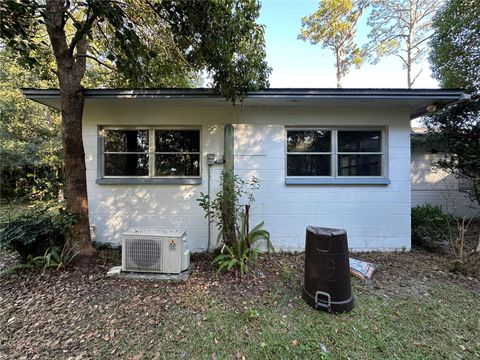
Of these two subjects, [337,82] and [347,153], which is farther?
[337,82]

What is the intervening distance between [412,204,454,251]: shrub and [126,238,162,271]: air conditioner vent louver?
16.8ft

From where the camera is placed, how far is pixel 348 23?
53.0 feet

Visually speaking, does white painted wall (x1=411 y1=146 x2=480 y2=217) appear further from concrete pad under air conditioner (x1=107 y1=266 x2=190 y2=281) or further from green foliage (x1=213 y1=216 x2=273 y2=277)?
concrete pad under air conditioner (x1=107 y1=266 x2=190 y2=281)

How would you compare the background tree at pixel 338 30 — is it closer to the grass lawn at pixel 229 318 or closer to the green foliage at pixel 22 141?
the green foliage at pixel 22 141

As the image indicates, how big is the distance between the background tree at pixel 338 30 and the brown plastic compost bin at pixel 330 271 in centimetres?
1773

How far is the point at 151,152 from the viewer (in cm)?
491

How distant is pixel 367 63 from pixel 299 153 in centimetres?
1614

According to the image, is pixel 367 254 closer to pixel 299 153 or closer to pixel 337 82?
pixel 299 153

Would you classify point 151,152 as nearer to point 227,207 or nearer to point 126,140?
point 126,140

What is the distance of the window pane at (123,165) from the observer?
16.2 feet

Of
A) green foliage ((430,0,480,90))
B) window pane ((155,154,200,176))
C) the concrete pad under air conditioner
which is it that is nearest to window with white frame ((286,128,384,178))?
window pane ((155,154,200,176))

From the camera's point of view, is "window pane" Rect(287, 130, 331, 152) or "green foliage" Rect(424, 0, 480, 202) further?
"green foliage" Rect(424, 0, 480, 202)

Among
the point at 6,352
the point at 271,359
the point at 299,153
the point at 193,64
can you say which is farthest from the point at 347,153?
the point at 6,352

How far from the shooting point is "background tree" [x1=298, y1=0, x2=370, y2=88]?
15.7m
